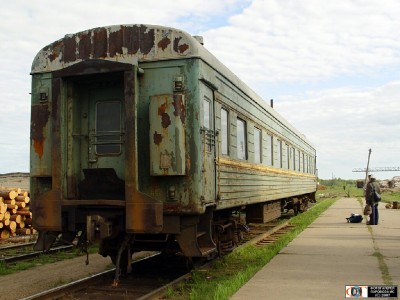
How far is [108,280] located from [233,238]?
2.58m

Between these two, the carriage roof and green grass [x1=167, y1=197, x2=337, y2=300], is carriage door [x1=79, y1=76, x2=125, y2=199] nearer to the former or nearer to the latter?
the carriage roof

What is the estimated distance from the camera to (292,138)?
58.3ft

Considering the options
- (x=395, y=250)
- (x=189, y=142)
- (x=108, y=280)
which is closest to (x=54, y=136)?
(x=189, y=142)

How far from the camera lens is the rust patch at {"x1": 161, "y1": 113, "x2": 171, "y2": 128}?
683 centimetres

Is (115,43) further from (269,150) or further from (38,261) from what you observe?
(269,150)

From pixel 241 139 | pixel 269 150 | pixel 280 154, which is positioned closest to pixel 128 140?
pixel 241 139

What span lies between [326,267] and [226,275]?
1569 mm

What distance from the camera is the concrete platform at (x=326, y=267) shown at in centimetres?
637

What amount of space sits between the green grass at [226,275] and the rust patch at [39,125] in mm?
2816

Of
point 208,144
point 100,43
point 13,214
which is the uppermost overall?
point 100,43

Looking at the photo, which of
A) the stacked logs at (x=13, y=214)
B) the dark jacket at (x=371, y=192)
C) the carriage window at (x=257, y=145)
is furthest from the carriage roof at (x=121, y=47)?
the dark jacket at (x=371, y=192)

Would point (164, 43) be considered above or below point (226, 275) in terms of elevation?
above

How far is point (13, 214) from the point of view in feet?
48.2

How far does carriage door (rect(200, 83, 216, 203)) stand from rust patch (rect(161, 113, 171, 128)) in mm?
572
